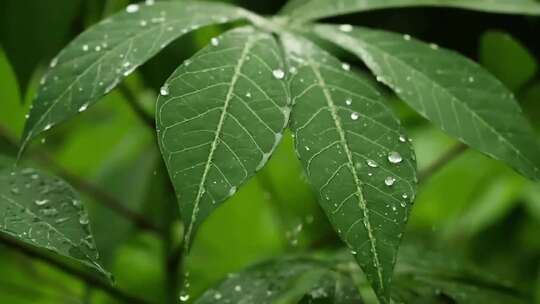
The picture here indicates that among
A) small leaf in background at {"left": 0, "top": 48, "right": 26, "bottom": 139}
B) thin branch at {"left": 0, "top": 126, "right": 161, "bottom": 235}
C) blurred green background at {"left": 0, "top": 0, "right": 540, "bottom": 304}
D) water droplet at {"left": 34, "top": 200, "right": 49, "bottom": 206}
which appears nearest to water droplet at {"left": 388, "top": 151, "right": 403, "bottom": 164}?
water droplet at {"left": 34, "top": 200, "right": 49, "bottom": 206}

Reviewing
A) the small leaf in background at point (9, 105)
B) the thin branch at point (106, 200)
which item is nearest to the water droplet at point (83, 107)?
the thin branch at point (106, 200)

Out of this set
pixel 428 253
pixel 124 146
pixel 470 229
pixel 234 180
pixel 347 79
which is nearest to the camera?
pixel 234 180

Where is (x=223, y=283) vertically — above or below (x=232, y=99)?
below

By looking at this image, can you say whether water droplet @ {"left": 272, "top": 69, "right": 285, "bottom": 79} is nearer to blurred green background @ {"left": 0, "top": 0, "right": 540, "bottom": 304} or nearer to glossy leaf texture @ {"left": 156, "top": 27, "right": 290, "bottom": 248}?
glossy leaf texture @ {"left": 156, "top": 27, "right": 290, "bottom": 248}

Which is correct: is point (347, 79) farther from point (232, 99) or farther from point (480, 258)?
point (480, 258)

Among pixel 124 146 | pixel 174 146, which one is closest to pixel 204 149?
pixel 174 146

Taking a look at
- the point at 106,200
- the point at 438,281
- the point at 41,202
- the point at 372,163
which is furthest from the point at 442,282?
the point at 106,200
